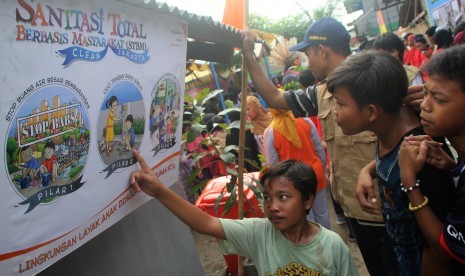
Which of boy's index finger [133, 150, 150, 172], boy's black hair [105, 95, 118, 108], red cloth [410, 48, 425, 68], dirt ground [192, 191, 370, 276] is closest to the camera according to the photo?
boy's black hair [105, 95, 118, 108]

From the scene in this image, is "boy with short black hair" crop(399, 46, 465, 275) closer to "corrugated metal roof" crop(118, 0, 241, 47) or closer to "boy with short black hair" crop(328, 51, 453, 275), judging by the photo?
"boy with short black hair" crop(328, 51, 453, 275)

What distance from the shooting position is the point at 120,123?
1.62m

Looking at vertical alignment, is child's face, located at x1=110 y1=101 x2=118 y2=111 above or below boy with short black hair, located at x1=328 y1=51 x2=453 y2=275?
above

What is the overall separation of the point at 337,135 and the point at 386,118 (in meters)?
0.77

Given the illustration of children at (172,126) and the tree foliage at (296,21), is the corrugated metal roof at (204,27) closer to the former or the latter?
the illustration of children at (172,126)

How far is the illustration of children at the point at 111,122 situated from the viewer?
1.53m

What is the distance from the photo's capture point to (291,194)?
1731 millimetres

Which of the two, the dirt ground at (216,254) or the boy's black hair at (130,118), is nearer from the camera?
the boy's black hair at (130,118)

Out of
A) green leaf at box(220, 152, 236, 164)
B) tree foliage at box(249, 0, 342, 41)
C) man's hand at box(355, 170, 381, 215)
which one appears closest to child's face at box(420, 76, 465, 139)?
man's hand at box(355, 170, 381, 215)

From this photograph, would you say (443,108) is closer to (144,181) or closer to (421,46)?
(144,181)

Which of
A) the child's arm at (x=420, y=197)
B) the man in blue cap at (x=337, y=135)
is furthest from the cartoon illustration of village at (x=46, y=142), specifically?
the man in blue cap at (x=337, y=135)

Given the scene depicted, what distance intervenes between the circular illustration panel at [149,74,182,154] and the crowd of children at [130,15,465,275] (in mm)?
230

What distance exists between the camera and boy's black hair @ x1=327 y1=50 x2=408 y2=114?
1.57 m

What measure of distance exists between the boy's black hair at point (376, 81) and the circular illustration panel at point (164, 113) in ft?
2.79
